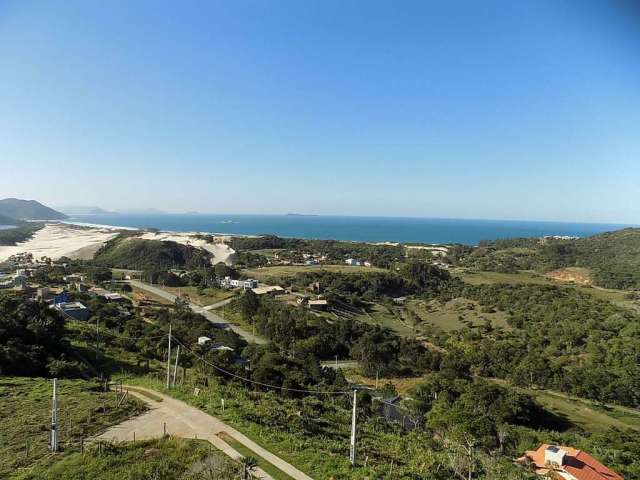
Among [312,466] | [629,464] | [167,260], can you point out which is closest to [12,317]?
[312,466]

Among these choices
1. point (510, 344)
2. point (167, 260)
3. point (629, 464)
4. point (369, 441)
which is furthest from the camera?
point (167, 260)

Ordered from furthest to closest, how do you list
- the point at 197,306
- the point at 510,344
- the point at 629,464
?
1. the point at 197,306
2. the point at 510,344
3. the point at 629,464

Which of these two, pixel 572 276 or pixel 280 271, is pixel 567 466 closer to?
pixel 280 271

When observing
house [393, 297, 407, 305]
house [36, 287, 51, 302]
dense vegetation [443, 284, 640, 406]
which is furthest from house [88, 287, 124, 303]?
house [393, 297, 407, 305]

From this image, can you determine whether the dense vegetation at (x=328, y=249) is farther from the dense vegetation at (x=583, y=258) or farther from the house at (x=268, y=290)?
the house at (x=268, y=290)

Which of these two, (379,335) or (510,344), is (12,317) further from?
(510,344)

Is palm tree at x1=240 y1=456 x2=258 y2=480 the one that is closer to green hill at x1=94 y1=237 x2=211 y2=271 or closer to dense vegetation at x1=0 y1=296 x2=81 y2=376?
dense vegetation at x1=0 y1=296 x2=81 y2=376

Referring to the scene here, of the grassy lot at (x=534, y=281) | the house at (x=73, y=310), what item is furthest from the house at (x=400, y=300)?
the house at (x=73, y=310)
